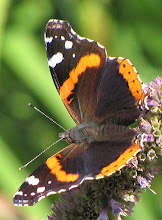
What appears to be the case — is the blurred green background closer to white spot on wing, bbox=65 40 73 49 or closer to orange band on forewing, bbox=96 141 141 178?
white spot on wing, bbox=65 40 73 49

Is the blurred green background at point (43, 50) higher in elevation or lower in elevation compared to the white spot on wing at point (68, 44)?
lower

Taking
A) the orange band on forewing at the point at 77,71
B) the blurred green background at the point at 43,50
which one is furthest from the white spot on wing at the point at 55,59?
the blurred green background at the point at 43,50

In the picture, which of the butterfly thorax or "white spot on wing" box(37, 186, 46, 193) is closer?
"white spot on wing" box(37, 186, 46, 193)

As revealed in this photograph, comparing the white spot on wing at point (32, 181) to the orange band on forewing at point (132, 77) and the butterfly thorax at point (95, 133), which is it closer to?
the butterfly thorax at point (95, 133)

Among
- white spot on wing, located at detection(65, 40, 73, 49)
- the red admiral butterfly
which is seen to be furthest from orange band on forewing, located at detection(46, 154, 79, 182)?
white spot on wing, located at detection(65, 40, 73, 49)

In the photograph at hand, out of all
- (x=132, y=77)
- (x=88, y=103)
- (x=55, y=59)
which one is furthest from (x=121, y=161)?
(x=55, y=59)

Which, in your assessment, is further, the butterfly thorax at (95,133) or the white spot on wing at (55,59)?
the white spot on wing at (55,59)

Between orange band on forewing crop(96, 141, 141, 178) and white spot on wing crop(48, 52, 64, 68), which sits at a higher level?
white spot on wing crop(48, 52, 64, 68)

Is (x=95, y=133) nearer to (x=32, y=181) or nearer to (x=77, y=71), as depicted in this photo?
(x=77, y=71)
